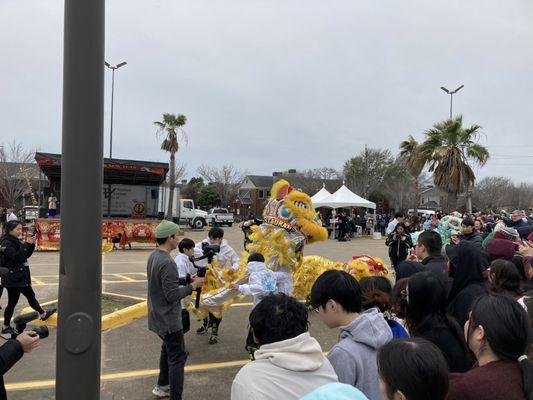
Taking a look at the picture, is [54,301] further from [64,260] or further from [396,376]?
[396,376]

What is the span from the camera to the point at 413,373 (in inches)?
61.6

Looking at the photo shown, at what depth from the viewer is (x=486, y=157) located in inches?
724

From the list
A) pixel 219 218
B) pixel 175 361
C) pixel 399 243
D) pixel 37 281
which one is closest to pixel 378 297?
pixel 175 361

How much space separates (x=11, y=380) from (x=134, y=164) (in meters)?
13.1

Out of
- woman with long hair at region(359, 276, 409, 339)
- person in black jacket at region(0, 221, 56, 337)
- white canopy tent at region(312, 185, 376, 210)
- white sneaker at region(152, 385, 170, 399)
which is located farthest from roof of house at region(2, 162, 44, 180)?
woman with long hair at region(359, 276, 409, 339)

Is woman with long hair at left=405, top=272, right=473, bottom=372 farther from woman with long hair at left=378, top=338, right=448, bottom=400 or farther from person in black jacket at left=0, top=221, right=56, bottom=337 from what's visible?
person in black jacket at left=0, top=221, right=56, bottom=337

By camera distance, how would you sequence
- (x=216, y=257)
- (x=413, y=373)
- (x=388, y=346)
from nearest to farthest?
(x=413, y=373) < (x=388, y=346) < (x=216, y=257)

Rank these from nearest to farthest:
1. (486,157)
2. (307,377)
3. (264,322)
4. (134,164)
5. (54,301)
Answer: (307,377) < (264,322) < (54,301) < (134,164) < (486,157)

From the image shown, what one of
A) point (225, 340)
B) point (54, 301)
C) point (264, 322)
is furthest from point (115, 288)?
point (264, 322)

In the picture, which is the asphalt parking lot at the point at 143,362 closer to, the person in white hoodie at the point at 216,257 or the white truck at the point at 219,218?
the person in white hoodie at the point at 216,257

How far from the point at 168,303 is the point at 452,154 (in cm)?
1723

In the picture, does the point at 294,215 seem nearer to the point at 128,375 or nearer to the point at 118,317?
the point at 128,375

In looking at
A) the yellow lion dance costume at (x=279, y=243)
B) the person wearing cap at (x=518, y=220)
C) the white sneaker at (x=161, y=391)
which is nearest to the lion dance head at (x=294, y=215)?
the yellow lion dance costume at (x=279, y=243)

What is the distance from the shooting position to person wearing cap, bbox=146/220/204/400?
151 inches
